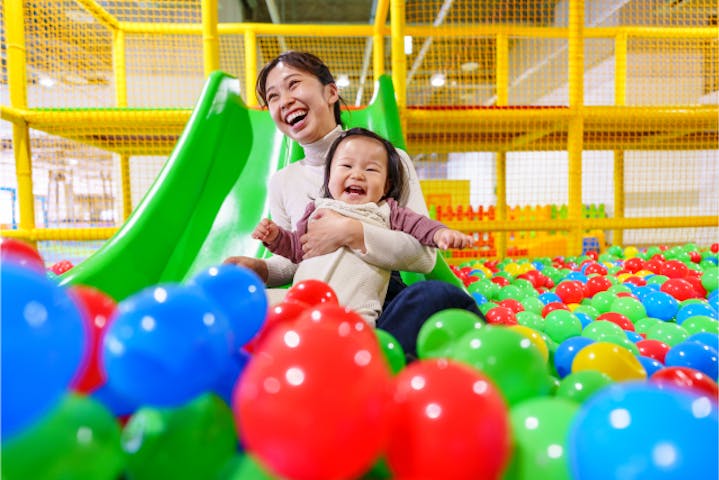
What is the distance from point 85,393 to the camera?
492 millimetres

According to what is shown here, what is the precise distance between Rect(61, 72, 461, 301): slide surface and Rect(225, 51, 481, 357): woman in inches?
9.0

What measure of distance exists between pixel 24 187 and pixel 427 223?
2.11 meters

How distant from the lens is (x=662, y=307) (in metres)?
1.53

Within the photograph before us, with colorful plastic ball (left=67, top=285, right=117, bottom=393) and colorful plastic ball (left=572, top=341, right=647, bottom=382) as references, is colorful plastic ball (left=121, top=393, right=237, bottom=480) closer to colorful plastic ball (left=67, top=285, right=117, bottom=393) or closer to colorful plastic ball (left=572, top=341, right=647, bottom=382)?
colorful plastic ball (left=67, top=285, right=117, bottom=393)

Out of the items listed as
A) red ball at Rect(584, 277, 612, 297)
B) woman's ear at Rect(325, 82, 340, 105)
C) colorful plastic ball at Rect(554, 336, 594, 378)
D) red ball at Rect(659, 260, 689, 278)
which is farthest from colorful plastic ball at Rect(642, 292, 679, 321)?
woman's ear at Rect(325, 82, 340, 105)

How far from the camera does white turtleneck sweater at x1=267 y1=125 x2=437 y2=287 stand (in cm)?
107

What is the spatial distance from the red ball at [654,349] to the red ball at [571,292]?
741 millimetres

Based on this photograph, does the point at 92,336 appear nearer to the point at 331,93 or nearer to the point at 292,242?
the point at 292,242

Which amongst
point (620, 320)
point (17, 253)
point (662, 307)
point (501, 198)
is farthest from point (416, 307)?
point (501, 198)

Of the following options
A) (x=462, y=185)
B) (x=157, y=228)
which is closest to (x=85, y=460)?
(x=157, y=228)

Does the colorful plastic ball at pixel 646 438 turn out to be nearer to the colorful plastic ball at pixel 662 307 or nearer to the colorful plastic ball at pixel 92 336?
the colorful plastic ball at pixel 92 336

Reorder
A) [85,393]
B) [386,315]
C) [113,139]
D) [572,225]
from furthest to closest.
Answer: [113,139] → [572,225] → [386,315] → [85,393]

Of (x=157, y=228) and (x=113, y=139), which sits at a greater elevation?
(x=113, y=139)

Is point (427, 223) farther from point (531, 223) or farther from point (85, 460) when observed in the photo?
point (531, 223)
